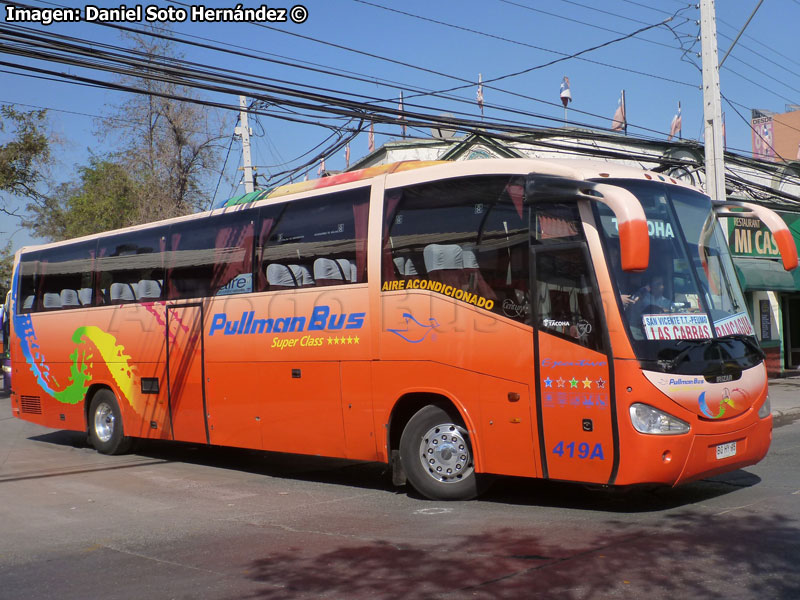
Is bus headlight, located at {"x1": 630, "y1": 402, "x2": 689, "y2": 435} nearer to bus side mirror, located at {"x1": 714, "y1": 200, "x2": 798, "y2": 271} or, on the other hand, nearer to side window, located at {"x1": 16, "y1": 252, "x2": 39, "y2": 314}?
bus side mirror, located at {"x1": 714, "y1": 200, "x2": 798, "y2": 271}

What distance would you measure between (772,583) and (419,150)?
24.9m

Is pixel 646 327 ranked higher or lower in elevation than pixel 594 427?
higher

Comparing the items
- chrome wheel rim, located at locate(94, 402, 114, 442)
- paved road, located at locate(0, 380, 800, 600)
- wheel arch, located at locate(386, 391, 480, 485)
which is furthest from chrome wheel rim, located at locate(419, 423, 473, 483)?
chrome wheel rim, located at locate(94, 402, 114, 442)

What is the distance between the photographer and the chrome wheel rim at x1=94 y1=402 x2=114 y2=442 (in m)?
13.8

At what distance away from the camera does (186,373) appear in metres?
11.9

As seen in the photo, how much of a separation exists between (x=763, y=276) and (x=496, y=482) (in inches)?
613

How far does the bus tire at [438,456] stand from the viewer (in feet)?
28.3

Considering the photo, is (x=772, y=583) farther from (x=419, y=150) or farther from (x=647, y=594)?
(x=419, y=150)

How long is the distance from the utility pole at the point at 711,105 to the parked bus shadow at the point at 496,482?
8.33 meters

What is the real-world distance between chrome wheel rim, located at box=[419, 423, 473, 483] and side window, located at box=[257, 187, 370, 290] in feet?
6.27

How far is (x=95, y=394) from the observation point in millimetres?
14078

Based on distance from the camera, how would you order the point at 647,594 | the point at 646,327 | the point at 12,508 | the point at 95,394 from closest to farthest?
the point at 647,594 < the point at 646,327 < the point at 12,508 < the point at 95,394

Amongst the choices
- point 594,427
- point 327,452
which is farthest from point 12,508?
point 594,427

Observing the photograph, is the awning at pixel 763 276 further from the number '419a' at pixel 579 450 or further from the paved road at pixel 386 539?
the number '419a' at pixel 579 450
